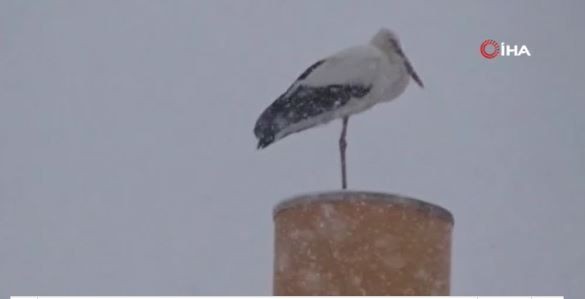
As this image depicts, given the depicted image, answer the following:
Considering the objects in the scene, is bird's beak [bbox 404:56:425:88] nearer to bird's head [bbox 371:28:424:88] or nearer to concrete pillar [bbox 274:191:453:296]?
bird's head [bbox 371:28:424:88]

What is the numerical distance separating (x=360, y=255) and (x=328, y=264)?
0.38 feet

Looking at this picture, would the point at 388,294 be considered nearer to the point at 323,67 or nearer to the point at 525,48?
the point at 323,67

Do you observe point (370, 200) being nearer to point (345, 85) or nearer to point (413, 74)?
point (345, 85)

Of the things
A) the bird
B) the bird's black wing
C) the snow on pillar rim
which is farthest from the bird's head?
the snow on pillar rim

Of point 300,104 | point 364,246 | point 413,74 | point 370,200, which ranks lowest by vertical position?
point 364,246

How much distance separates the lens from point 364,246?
4641 millimetres

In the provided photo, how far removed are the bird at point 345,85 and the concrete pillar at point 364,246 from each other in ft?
3.00

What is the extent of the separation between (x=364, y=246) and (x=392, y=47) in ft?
5.08

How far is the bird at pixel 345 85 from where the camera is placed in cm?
570

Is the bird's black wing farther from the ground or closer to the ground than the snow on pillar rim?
farther from the ground

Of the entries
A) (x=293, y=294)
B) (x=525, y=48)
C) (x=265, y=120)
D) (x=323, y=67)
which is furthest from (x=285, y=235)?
(x=525, y=48)

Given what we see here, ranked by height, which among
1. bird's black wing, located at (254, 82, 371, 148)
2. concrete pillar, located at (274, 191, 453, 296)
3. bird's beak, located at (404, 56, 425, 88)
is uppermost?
bird's beak, located at (404, 56, 425, 88)

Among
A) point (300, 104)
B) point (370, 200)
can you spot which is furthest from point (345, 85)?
point (370, 200)

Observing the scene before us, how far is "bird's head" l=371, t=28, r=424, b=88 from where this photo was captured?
5.93m
